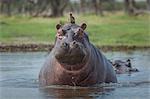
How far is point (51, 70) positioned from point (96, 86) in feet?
2.87

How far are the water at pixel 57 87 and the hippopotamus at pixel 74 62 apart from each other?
0.17 m

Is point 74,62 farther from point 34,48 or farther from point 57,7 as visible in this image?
point 57,7

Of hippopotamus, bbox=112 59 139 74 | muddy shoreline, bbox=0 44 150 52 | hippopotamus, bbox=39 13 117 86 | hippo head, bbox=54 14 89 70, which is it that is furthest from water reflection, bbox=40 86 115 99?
muddy shoreline, bbox=0 44 150 52

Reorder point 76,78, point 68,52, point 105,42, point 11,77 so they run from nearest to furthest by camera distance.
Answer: point 68,52, point 76,78, point 11,77, point 105,42

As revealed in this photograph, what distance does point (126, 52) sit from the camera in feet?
71.7

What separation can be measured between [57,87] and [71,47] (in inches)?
53.0

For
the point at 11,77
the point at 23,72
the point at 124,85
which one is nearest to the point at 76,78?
the point at 124,85

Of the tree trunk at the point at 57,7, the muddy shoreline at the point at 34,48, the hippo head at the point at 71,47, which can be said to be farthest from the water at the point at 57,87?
the tree trunk at the point at 57,7

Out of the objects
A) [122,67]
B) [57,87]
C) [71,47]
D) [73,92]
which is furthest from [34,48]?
[71,47]

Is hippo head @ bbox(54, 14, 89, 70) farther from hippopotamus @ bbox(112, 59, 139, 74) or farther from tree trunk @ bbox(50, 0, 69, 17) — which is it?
tree trunk @ bbox(50, 0, 69, 17)

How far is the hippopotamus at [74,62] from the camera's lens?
9.82 metres

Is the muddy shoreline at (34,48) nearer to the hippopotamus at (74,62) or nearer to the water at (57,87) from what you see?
the water at (57,87)

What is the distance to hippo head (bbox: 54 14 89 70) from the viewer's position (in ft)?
31.9

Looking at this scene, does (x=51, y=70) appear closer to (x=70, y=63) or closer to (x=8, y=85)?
(x=70, y=63)
